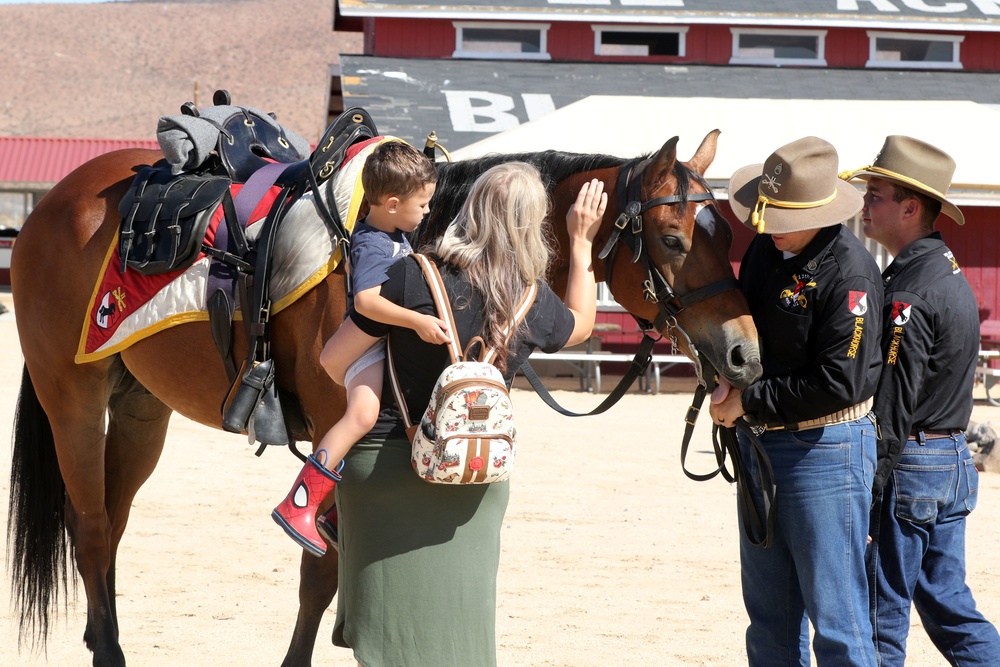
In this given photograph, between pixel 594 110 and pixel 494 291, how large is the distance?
11.4m

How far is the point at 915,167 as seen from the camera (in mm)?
3059

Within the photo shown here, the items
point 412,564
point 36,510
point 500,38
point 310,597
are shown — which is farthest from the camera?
point 500,38

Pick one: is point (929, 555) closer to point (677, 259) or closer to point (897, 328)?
point (897, 328)

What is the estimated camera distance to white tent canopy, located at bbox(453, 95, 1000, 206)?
12.2 m

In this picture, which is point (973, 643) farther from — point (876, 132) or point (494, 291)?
point (876, 132)

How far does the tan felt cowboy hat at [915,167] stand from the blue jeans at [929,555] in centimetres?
75

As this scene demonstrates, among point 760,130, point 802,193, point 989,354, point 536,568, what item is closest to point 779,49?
point 760,130

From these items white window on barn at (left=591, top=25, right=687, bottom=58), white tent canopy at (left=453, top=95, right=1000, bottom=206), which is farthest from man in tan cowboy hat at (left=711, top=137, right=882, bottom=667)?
white window on barn at (left=591, top=25, right=687, bottom=58)

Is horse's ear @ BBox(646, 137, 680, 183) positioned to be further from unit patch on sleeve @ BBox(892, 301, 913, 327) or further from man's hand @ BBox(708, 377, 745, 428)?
unit patch on sleeve @ BBox(892, 301, 913, 327)

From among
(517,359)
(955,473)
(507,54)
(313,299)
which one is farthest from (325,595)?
(507,54)

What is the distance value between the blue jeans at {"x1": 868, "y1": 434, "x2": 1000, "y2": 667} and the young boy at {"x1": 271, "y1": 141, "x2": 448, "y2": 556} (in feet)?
5.32

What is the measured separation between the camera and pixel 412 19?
18.2m

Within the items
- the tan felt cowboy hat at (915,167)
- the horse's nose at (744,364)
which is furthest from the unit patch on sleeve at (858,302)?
the tan felt cowboy hat at (915,167)

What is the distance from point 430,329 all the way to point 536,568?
338 centimetres
